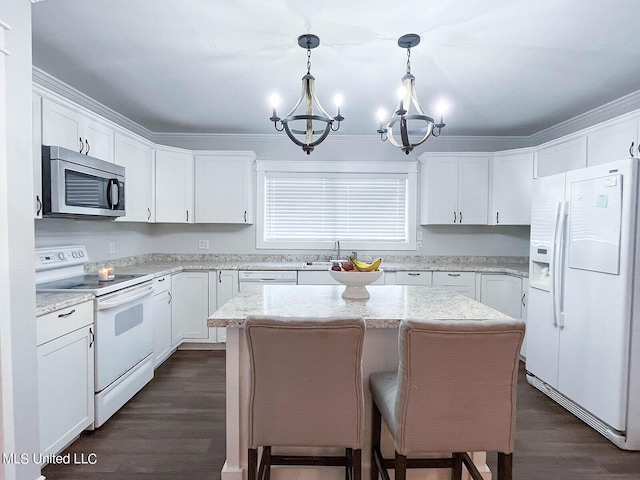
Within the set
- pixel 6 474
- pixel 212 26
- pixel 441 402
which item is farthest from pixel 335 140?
pixel 6 474

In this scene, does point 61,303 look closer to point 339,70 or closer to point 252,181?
point 339,70

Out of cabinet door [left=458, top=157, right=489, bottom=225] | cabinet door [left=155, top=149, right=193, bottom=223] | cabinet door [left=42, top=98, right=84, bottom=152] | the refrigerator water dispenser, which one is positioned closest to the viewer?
cabinet door [left=42, top=98, right=84, bottom=152]

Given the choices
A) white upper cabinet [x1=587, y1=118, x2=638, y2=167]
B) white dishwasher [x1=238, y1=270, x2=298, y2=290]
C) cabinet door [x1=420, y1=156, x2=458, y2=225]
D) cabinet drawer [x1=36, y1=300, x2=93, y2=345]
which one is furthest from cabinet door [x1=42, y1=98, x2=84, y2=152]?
white upper cabinet [x1=587, y1=118, x2=638, y2=167]

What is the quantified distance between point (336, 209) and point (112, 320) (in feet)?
9.05

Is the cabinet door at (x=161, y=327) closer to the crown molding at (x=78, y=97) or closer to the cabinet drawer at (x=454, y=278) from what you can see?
the crown molding at (x=78, y=97)

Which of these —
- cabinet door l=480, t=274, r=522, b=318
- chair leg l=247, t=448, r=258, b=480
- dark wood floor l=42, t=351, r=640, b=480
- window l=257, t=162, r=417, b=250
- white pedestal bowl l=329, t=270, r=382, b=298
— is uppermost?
window l=257, t=162, r=417, b=250

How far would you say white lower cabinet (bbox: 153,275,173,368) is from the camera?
10.4ft

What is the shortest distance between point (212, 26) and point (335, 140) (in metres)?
2.48

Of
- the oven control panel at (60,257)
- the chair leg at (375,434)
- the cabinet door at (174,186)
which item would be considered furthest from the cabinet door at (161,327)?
the chair leg at (375,434)

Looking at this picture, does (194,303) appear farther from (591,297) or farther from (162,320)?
(591,297)

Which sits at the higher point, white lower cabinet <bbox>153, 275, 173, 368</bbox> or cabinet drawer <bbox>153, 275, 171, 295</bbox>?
cabinet drawer <bbox>153, 275, 171, 295</bbox>

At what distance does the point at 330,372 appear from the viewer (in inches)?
52.3

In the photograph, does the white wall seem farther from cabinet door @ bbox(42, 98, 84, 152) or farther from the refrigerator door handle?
the refrigerator door handle

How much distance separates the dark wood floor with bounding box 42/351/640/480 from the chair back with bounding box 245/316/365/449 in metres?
0.89
